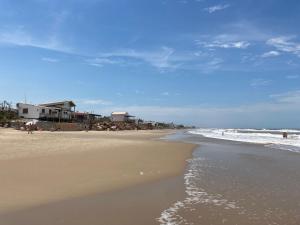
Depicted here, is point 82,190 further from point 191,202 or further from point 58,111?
point 58,111

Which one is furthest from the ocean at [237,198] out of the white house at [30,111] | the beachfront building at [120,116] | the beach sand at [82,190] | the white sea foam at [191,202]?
the beachfront building at [120,116]

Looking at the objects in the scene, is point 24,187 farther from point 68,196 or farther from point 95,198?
point 95,198

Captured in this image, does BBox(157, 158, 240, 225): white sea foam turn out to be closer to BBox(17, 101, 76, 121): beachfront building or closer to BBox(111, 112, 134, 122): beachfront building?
BBox(17, 101, 76, 121): beachfront building

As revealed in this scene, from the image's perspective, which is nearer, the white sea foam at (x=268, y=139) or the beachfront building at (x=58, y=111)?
the white sea foam at (x=268, y=139)

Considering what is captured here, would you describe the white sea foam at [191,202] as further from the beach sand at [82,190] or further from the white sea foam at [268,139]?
the white sea foam at [268,139]

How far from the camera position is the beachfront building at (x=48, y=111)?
74.9 meters

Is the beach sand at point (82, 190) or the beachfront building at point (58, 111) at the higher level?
the beachfront building at point (58, 111)

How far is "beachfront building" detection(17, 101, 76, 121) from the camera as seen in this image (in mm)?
74938

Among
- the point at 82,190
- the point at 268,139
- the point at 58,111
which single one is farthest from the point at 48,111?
the point at 82,190

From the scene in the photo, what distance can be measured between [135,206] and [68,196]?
1802 mm

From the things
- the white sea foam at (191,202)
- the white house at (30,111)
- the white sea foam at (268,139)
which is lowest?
the white sea foam at (191,202)

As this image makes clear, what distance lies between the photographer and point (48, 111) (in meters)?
78.0

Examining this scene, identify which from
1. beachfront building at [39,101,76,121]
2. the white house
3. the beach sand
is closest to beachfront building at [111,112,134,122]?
beachfront building at [39,101,76,121]

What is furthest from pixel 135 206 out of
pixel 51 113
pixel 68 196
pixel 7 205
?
pixel 51 113
